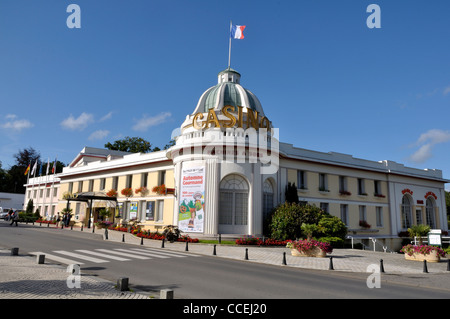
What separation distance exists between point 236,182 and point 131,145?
1603 inches

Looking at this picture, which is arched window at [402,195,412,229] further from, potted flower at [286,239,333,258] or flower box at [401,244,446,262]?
potted flower at [286,239,333,258]

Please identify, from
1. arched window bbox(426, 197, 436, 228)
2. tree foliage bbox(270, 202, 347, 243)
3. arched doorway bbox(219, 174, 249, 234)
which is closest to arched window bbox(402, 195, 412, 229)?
arched window bbox(426, 197, 436, 228)

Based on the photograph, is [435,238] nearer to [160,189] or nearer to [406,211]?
[406,211]

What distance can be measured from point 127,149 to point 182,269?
5263cm

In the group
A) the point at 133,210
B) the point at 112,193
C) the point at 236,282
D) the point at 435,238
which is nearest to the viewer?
the point at 236,282

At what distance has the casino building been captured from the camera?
25922 millimetres

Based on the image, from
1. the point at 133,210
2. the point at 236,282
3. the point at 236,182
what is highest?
the point at 236,182

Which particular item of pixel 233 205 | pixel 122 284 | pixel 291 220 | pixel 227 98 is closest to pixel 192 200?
pixel 233 205

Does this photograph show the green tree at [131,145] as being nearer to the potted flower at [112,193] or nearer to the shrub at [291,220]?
the potted flower at [112,193]

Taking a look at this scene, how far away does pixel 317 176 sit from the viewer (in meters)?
34.3

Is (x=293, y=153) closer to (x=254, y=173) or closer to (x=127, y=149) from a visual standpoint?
(x=254, y=173)

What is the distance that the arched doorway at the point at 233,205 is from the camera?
25766 millimetres

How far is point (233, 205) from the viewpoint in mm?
26047
